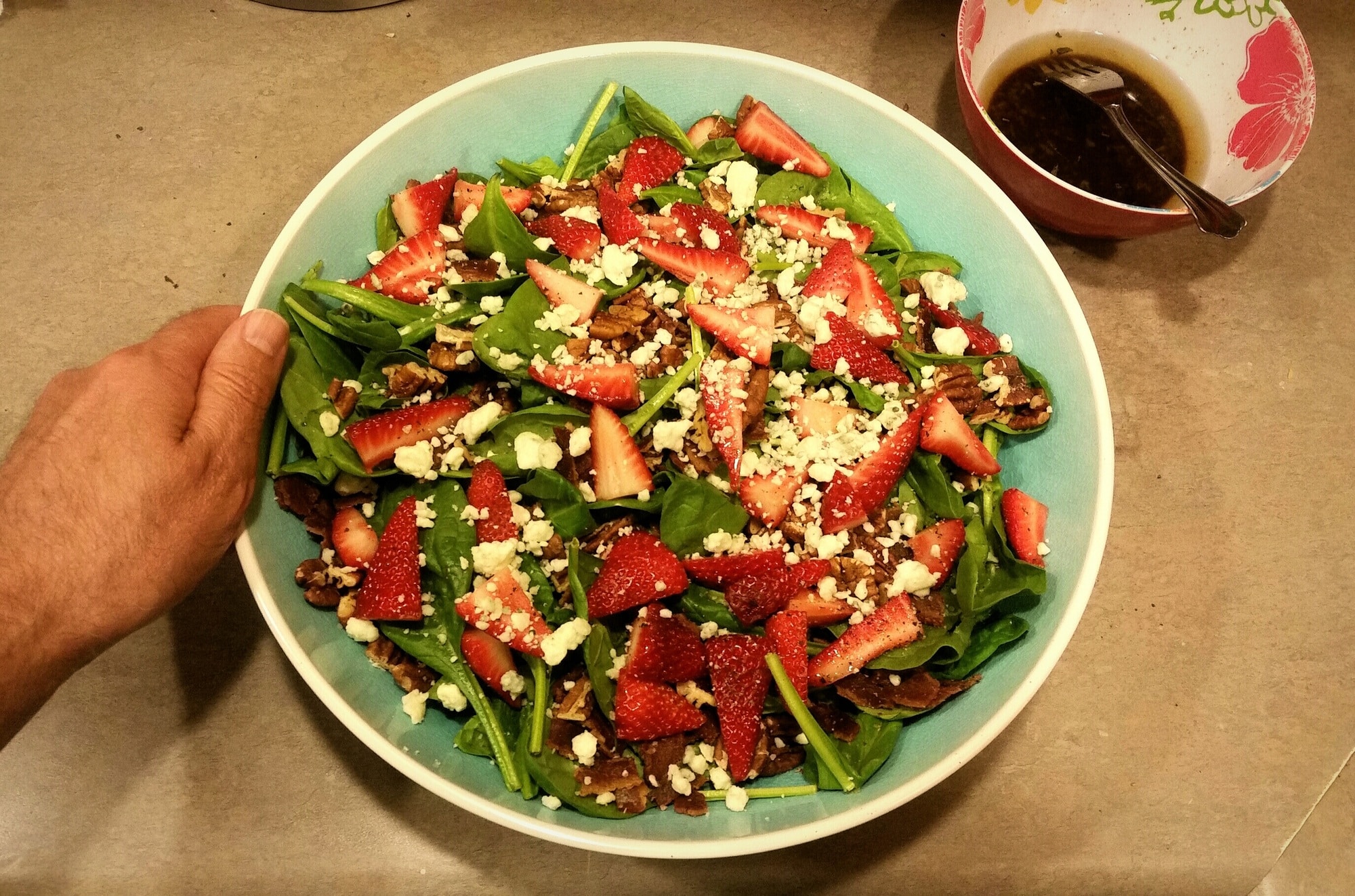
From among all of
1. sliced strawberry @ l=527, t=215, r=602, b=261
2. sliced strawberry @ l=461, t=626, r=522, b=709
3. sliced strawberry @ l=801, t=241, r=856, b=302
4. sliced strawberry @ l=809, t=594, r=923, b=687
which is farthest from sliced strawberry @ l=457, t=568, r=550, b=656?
Result: sliced strawberry @ l=801, t=241, r=856, b=302

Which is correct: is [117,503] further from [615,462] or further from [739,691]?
[739,691]

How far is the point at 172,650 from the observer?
119 cm

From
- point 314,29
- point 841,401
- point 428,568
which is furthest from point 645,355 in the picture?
point 314,29

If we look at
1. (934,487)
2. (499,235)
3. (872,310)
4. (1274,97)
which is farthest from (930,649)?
(1274,97)

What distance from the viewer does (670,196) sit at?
1176 millimetres

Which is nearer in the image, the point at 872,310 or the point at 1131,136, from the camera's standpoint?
the point at 872,310

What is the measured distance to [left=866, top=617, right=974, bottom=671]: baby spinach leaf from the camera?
38.2 inches

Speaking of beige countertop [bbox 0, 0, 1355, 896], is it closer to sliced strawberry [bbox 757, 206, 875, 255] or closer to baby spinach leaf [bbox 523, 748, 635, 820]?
baby spinach leaf [bbox 523, 748, 635, 820]

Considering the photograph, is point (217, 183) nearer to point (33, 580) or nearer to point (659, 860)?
point (33, 580)

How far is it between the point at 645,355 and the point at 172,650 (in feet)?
2.70

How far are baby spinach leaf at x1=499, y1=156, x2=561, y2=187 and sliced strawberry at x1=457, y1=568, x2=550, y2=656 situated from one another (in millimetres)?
606

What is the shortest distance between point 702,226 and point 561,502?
17.2 inches

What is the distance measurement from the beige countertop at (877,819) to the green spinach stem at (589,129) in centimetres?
42

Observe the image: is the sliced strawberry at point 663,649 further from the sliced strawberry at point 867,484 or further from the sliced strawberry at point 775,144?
the sliced strawberry at point 775,144
